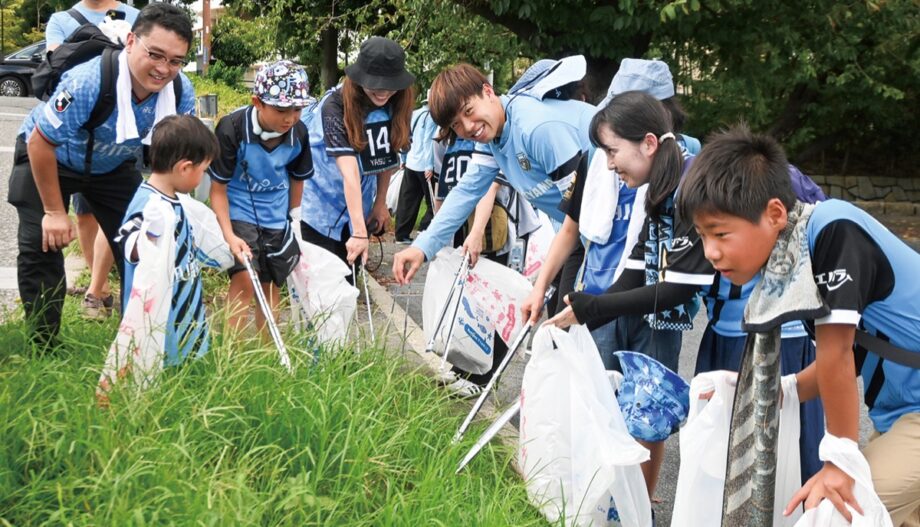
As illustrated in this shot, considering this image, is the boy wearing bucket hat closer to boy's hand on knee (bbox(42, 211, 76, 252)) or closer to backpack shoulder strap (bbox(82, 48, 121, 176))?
backpack shoulder strap (bbox(82, 48, 121, 176))

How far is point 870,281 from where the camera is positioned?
2.34 metres

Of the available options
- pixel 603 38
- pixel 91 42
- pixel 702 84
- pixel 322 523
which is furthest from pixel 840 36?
→ pixel 322 523

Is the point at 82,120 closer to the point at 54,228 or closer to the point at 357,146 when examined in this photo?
the point at 54,228

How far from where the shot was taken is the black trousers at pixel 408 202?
636cm

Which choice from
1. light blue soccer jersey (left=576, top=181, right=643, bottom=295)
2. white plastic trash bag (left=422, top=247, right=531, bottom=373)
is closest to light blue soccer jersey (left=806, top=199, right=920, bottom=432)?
light blue soccer jersey (left=576, top=181, right=643, bottom=295)

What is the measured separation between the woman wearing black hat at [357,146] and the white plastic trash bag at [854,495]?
2752mm

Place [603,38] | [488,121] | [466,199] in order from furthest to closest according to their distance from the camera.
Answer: [603,38]
[466,199]
[488,121]

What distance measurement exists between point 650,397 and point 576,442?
28cm

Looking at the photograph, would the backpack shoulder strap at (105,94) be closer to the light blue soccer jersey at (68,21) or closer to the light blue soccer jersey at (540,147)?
the light blue soccer jersey at (68,21)

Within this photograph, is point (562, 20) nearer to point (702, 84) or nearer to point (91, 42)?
point (702, 84)

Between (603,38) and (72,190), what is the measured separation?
683 centimetres

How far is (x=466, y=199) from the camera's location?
178 inches

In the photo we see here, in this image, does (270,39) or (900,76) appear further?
(270,39)

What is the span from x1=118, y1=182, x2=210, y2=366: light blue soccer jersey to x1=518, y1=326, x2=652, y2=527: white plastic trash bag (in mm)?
1170
